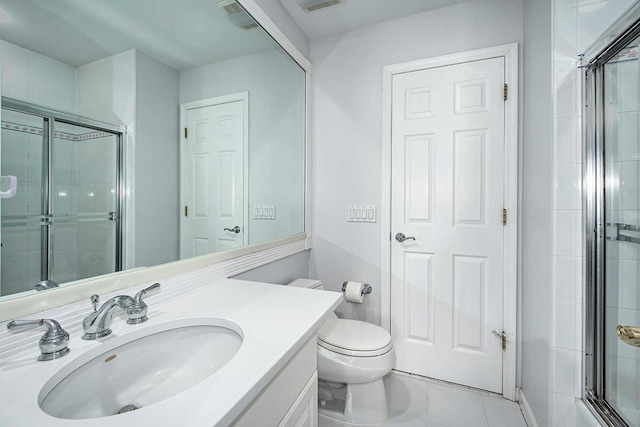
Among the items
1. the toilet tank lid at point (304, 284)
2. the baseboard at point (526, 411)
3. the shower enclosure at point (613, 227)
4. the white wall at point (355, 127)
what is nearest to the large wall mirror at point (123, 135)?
the toilet tank lid at point (304, 284)

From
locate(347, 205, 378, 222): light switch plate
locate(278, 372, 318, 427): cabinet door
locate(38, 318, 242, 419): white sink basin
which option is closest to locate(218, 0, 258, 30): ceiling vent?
locate(347, 205, 378, 222): light switch plate

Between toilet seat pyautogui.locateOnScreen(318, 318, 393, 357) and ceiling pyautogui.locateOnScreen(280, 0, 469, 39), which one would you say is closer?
toilet seat pyautogui.locateOnScreen(318, 318, 393, 357)

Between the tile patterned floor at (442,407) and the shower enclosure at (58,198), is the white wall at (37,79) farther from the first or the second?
the tile patterned floor at (442,407)

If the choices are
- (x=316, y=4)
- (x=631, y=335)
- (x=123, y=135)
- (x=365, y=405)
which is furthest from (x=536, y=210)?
(x=123, y=135)

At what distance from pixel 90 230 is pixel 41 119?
1.06 ft

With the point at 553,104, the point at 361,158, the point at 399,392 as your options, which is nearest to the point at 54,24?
the point at 361,158

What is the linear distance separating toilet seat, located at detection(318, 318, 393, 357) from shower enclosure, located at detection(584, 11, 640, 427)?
0.81 m

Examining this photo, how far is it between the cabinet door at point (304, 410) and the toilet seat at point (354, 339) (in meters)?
0.49

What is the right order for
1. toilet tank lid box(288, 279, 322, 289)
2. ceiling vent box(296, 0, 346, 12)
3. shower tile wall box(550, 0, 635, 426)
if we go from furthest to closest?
toilet tank lid box(288, 279, 322, 289) → ceiling vent box(296, 0, 346, 12) → shower tile wall box(550, 0, 635, 426)

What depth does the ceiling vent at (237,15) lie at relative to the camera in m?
1.32

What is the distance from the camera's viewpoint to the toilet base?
1.46 meters

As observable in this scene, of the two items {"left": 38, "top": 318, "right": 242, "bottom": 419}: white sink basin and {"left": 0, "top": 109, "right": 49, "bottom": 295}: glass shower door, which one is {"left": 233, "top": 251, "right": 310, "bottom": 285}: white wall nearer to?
{"left": 38, "top": 318, "right": 242, "bottom": 419}: white sink basin

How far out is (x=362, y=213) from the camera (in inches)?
78.5

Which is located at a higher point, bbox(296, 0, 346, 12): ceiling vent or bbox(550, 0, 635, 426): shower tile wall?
bbox(296, 0, 346, 12): ceiling vent
